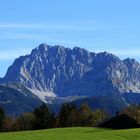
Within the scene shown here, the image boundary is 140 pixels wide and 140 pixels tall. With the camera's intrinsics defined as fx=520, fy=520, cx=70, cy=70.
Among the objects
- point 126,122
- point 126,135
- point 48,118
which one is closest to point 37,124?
point 48,118

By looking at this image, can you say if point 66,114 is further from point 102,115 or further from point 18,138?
point 18,138

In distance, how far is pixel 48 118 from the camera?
17000 centimetres

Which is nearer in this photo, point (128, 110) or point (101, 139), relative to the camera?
point (101, 139)

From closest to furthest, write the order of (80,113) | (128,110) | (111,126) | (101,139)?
(101,139), (111,126), (80,113), (128,110)

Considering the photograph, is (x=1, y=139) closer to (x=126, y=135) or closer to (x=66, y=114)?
(x=126, y=135)

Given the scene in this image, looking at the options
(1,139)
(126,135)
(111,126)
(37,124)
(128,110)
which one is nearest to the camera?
(1,139)

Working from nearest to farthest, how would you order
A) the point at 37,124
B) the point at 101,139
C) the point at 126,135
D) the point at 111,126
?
the point at 101,139
the point at 126,135
the point at 111,126
the point at 37,124

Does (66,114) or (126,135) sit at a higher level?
(66,114)

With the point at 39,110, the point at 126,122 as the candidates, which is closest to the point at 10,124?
the point at 39,110

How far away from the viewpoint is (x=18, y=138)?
46375 millimetres

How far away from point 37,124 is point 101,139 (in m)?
118

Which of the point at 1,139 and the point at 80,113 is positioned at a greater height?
the point at 80,113

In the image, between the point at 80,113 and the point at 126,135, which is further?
the point at 80,113

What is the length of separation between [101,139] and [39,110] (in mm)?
121876
